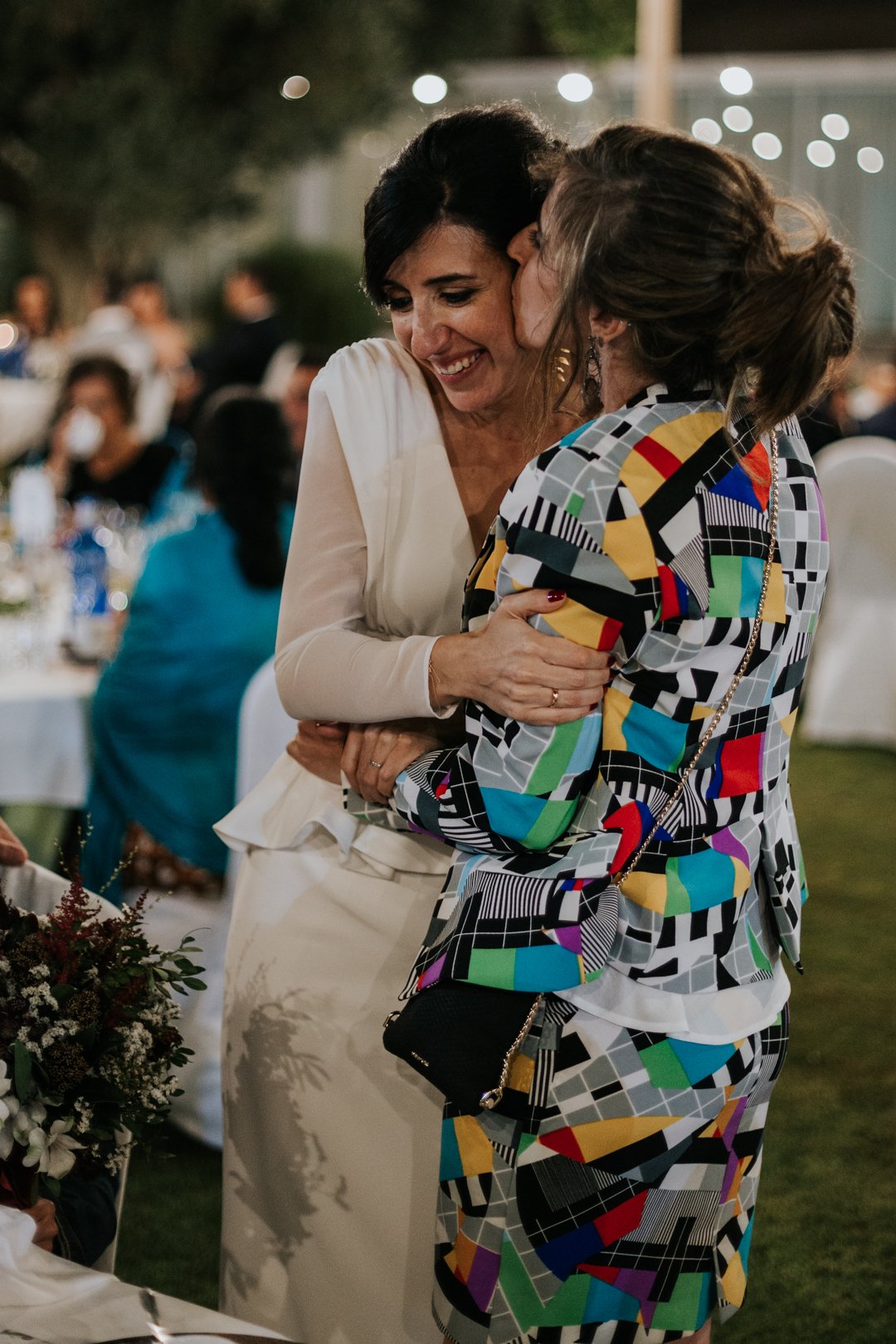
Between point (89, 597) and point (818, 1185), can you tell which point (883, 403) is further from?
point (818, 1185)

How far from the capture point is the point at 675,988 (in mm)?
1409

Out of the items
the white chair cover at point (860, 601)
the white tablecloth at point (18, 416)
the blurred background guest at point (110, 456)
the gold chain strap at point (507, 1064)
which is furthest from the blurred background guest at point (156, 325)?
the gold chain strap at point (507, 1064)

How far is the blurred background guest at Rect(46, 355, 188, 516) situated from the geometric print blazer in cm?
424

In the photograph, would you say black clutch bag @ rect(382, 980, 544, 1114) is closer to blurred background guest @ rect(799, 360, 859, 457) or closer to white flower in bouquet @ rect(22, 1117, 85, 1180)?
white flower in bouquet @ rect(22, 1117, 85, 1180)

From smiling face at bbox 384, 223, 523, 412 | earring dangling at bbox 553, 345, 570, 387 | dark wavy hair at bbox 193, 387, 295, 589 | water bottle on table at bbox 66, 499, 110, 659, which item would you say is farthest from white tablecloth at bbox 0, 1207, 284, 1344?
water bottle on table at bbox 66, 499, 110, 659

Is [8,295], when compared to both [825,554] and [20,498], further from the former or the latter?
[825,554]

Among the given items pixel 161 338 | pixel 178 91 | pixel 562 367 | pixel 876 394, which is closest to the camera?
pixel 562 367

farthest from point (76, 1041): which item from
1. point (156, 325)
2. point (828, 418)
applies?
point (156, 325)

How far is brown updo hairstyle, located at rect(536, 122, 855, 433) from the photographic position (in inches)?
50.7

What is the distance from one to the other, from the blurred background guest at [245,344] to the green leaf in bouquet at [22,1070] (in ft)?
19.7

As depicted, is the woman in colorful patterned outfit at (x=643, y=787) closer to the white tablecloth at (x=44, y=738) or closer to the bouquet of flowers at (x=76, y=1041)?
the bouquet of flowers at (x=76, y=1041)

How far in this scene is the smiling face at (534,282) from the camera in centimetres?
141

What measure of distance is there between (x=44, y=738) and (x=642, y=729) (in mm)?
2301

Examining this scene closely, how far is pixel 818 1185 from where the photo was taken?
2910 mm
